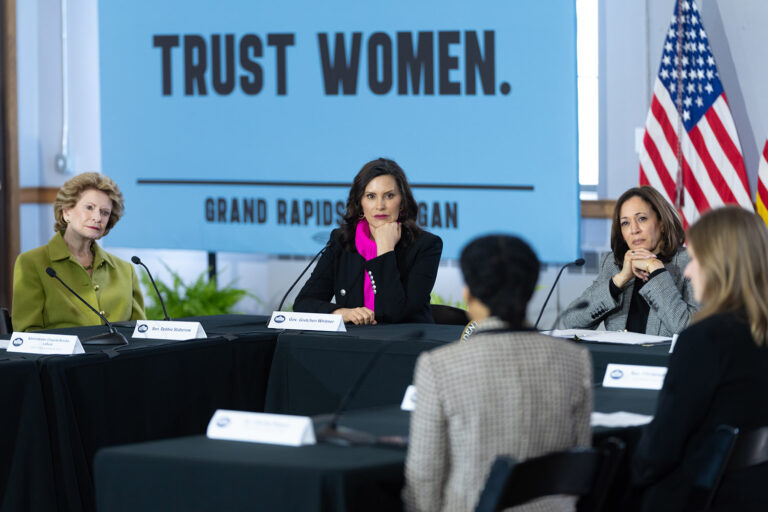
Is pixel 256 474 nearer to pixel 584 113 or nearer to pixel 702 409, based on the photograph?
pixel 702 409

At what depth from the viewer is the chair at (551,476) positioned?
1691 mm

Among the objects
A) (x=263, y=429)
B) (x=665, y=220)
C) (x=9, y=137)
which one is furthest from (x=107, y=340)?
(x=9, y=137)

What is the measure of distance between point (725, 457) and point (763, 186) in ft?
10.2

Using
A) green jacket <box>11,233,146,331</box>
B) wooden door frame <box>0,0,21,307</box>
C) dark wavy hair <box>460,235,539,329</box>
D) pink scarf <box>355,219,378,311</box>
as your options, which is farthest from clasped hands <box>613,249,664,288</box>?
wooden door frame <box>0,0,21,307</box>

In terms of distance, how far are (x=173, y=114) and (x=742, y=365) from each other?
178 inches

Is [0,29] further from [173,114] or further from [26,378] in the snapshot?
[26,378]

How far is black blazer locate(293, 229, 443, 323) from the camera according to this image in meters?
3.71

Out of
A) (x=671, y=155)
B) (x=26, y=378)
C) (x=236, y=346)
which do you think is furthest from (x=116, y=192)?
(x=671, y=155)

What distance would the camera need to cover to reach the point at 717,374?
6.50 ft

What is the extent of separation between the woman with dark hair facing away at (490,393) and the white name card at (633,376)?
79cm

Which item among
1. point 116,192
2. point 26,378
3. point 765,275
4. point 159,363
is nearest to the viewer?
point 765,275

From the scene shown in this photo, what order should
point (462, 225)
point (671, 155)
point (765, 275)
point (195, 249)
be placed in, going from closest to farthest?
point (765, 275) → point (671, 155) → point (462, 225) → point (195, 249)

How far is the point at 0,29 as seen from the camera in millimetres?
6551

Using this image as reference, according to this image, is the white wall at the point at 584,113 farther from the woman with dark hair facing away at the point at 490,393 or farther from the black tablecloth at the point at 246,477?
the black tablecloth at the point at 246,477
